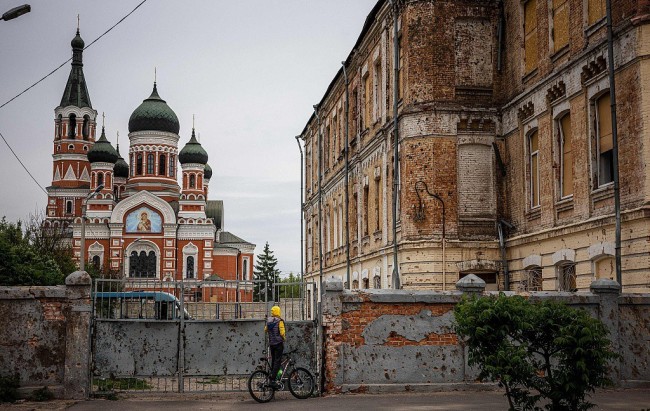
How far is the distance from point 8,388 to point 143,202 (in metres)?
70.4

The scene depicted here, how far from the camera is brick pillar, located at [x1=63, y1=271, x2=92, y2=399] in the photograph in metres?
15.1

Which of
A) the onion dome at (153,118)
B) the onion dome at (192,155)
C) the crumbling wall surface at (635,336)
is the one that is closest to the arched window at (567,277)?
the crumbling wall surface at (635,336)

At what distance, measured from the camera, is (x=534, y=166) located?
22.4 meters

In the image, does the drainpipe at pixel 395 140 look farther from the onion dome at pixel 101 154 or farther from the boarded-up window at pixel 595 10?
the onion dome at pixel 101 154

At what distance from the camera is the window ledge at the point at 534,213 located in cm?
2166

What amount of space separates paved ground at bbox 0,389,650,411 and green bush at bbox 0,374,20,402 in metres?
0.34

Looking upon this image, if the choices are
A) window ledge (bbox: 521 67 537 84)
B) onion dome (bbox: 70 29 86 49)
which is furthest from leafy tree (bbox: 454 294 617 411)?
onion dome (bbox: 70 29 86 49)

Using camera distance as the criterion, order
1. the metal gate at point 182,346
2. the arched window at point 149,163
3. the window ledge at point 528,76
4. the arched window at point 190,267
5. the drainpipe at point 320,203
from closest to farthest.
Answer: the metal gate at point 182,346
the window ledge at point 528,76
the drainpipe at point 320,203
the arched window at point 190,267
the arched window at point 149,163

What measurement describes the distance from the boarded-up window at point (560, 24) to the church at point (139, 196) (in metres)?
60.8

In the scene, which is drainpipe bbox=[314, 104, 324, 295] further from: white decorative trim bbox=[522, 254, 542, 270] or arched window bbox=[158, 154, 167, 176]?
arched window bbox=[158, 154, 167, 176]

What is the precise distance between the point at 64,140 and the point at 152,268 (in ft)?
66.5

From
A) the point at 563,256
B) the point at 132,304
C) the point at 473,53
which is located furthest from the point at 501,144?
the point at 132,304

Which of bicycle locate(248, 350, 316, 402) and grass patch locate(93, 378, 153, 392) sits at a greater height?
bicycle locate(248, 350, 316, 402)

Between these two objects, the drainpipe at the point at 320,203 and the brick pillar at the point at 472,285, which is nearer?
the brick pillar at the point at 472,285
